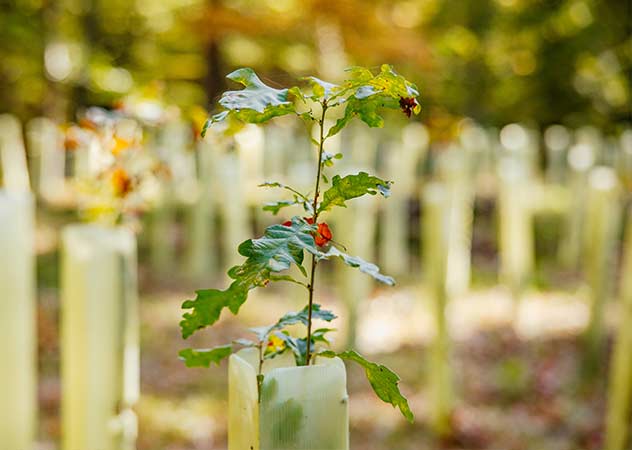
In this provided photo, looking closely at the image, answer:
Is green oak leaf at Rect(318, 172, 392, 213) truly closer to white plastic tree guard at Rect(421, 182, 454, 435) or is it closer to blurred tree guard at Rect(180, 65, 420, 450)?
blurred tree guard at Rect(180, 65, 420, 450)

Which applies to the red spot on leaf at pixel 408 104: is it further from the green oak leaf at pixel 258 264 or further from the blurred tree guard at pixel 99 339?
the blurred tree guard at pixel 99 339

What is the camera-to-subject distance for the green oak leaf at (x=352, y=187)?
99 cm

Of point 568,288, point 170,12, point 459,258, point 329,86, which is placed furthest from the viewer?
point 170,12

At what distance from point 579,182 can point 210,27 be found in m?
6.55

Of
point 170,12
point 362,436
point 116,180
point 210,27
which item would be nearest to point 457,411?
point 362,436

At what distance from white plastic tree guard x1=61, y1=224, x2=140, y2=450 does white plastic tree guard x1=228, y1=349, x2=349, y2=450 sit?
1183mm

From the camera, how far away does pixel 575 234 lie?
24.2 ft

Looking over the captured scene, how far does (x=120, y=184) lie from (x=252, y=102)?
1905mm

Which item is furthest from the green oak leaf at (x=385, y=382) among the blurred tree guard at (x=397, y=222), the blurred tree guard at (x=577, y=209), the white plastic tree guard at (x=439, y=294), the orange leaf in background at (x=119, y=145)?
the blurred tree guard at (x=577, y=209)

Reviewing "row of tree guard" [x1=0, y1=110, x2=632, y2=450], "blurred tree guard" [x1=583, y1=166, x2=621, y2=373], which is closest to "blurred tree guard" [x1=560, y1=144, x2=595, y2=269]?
"row of tree guard" [x1=0, y1=110, x2=632, y2=450]

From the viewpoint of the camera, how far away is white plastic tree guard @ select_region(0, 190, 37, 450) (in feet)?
7.52

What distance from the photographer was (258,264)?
0.92 m

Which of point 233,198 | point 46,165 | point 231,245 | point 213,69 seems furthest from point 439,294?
point 213,69

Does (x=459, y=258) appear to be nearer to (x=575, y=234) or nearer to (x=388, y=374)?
(x=575, y=234)
